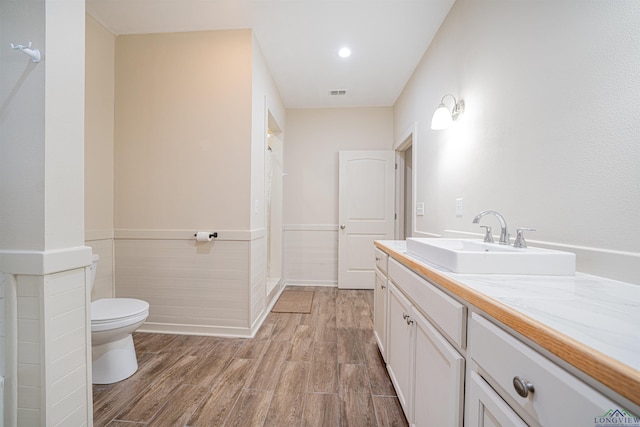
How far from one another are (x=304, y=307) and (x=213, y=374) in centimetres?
130

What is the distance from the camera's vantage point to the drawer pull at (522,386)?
45 centimetres

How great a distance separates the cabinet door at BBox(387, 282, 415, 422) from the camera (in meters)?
1.13

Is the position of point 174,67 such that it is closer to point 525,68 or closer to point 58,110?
point 58,110

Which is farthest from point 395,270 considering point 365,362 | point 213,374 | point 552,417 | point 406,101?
point 406,101

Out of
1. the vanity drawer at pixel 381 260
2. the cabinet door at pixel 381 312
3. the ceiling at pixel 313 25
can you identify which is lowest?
the cabinet door at pixel 381 312

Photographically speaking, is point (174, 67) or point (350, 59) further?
point (350, 59)

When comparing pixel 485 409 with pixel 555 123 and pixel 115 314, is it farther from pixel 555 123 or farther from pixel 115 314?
pixel 115 314

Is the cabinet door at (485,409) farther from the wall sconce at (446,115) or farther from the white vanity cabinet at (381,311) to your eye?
the wall sconce at (446,115)

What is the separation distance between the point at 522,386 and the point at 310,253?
3267 millimetres

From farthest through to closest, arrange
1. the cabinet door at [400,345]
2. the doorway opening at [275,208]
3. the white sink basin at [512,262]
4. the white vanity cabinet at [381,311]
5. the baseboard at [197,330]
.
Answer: the doorway opening at [275,208], the baseboard at [197,330], the white vanity cabinet at [381,311], the cabinet door at [400,345], the white sink basin at [512,262]

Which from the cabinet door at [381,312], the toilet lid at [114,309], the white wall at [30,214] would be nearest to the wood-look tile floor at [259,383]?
the cabinet door at [381,312]

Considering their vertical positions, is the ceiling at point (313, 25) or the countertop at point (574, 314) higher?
the ceiling at point (313, 25)

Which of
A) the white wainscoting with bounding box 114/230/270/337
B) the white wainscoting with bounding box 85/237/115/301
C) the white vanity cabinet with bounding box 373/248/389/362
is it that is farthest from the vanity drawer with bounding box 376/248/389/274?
the white wainscoting with bounding box 85/237/115/301

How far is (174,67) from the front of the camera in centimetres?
219
